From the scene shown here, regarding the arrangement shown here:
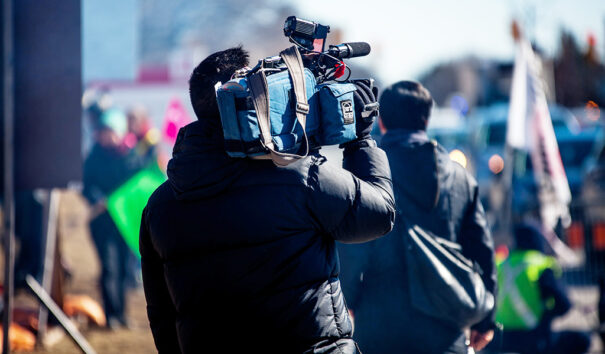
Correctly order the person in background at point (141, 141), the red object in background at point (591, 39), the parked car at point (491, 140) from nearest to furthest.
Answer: the person in background at point (141, 141)
the parked car at point (491, 140)
the red object in background at point (591, 39)

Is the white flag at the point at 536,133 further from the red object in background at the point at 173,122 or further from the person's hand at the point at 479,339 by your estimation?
the red object in background at the point at 173,122

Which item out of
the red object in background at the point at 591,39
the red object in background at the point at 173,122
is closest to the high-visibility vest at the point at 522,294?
the red object in background at the point at 173,122

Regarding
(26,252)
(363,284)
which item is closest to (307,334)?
(363,284)

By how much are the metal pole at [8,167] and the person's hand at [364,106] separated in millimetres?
2396

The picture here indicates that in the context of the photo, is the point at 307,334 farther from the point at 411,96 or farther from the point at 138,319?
the point at 138,319

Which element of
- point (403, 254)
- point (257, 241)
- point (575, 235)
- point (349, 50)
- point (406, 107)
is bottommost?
point (575, 235)

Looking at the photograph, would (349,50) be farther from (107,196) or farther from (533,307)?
(107,196)

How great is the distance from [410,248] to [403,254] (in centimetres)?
6

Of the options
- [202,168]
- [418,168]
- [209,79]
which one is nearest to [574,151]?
[418,168]

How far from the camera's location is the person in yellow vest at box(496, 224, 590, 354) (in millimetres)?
4949

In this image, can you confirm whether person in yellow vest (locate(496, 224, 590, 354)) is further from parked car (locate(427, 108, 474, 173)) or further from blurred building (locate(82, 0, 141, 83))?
parked car (locate(427, 108, 474, 173))

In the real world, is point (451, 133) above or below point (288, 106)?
below

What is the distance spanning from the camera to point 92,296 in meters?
8.75

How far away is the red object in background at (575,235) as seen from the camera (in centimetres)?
881
